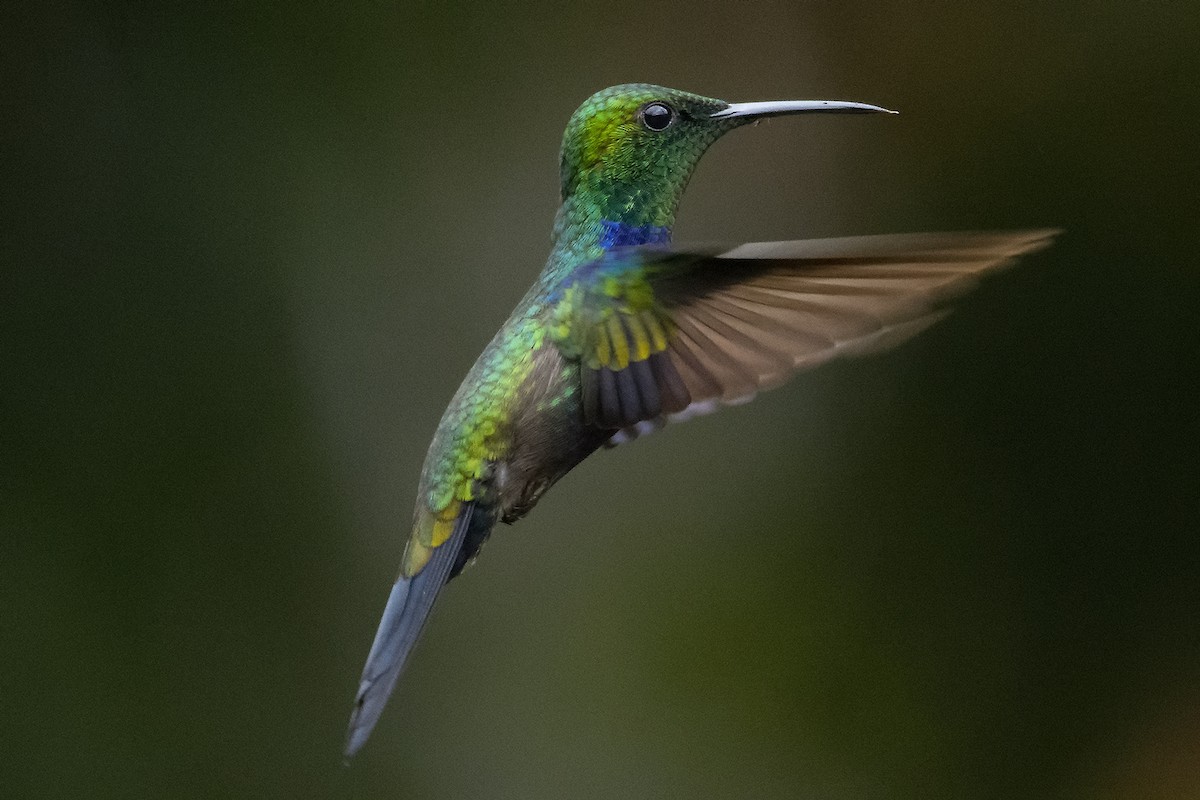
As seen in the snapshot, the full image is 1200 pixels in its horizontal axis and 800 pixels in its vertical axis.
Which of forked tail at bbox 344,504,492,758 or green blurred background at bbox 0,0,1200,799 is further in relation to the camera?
green blurred background at bbox 0,0,1200,799

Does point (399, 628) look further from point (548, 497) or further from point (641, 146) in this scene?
point (548, 497)

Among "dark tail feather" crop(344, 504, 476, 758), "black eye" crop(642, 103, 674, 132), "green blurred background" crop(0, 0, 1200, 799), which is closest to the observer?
"dark tail feather" crop(344, 504, 476, 758)

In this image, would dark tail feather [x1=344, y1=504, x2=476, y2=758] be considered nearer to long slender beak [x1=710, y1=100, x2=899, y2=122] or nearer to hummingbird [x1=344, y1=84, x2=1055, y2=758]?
hummingbird [x1=344, y1=84, x2=1055, y2=758]

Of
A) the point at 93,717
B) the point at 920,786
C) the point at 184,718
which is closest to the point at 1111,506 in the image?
the point at 920,786

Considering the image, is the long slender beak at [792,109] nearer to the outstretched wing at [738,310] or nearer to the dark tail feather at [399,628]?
the outstretched wing at [738,310]

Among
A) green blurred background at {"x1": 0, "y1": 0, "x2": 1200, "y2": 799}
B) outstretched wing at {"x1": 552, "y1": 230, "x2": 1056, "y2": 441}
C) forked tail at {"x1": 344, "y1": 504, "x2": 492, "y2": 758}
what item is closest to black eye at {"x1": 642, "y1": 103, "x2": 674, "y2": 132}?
outstretched wing at {"x1": 552, "y1": 230, "x2": 1056, "y2": 441}

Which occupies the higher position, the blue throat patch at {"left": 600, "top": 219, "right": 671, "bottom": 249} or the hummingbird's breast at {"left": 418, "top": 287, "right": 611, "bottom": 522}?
the blue throat patch at {"left": 600, "top": 219, "right": 671, "bottom": 249}

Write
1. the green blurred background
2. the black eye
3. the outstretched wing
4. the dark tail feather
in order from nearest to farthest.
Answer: the outstretched wing < the dark tail feather < the black eye < the green blurred background
